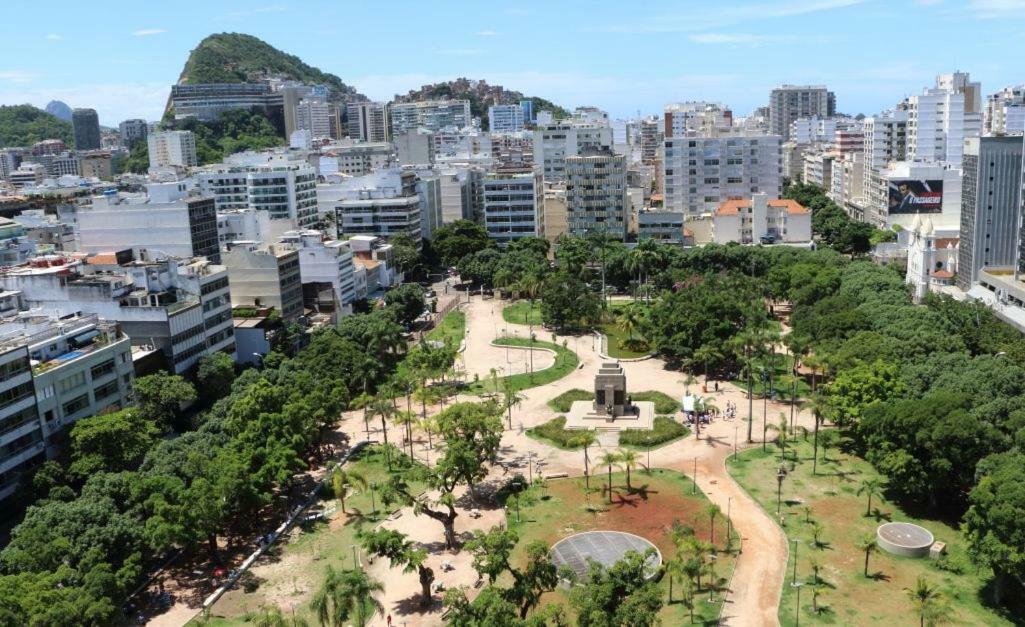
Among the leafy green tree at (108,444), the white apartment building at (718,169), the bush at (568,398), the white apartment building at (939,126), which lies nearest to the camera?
the leafy green tree at (108,444)

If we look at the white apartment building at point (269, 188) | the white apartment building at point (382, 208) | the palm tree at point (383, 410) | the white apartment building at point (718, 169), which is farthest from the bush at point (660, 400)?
the white apartment building at point (718, 169)

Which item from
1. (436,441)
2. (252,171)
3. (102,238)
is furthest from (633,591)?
(252,171)

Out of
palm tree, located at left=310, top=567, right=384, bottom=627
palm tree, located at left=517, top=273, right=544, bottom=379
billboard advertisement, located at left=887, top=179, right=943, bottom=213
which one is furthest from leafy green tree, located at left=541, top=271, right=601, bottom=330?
billboard advertisement, located at left=887, top=179, right=943, bottom=213

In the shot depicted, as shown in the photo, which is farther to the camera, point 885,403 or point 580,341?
point 580,341

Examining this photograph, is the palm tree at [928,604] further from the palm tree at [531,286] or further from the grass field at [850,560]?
the palm tree at [531,286]

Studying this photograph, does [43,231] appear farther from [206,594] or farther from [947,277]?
[947,277]

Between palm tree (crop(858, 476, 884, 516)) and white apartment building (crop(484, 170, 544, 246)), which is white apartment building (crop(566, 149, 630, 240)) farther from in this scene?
palm tree (crop(858, 476, 884, 516))
